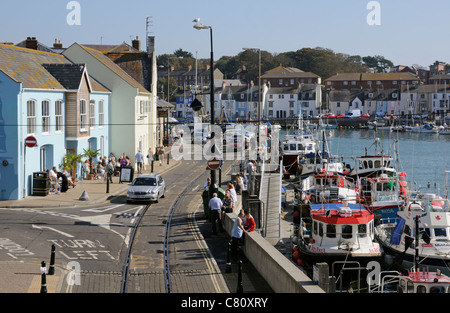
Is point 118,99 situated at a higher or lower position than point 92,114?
higher

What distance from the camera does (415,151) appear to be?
98.8 meters

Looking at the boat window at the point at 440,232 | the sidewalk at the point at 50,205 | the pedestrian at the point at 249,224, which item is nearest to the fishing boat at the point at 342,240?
the boat window at the point at 440,232

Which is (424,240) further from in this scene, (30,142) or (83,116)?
(83,116)

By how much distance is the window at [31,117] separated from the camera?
1339 inches

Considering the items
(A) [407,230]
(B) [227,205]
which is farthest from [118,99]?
(A) [407,230]

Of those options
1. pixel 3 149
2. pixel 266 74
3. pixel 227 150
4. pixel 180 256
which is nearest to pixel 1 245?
pixel 180 256

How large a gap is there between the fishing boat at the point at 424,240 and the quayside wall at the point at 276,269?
751 centimetres

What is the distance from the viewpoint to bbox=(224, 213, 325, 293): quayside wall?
50.4ft

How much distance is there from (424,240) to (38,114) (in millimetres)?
21429

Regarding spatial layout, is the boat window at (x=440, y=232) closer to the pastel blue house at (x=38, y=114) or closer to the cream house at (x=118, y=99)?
the pastel blue house at (x=38, y=114)

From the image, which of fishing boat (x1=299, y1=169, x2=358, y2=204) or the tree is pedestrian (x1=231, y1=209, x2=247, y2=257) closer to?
fishing boat (x1=299, y1=169, x2=358, y2=204)

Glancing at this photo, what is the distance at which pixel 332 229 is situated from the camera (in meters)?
25.6
